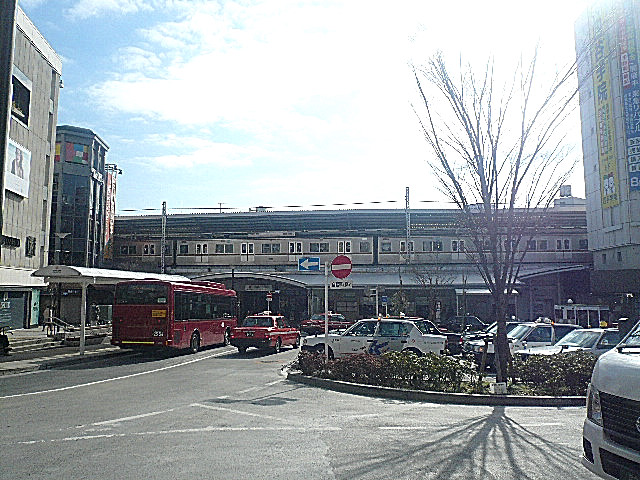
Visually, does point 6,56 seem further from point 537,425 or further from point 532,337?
point 532,337

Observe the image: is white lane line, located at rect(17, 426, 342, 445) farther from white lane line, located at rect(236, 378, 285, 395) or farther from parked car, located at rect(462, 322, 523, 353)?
parked car, located at rect(462, 322, 523, 353)

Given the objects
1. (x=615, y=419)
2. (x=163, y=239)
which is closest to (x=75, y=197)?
(x=163, y=239)

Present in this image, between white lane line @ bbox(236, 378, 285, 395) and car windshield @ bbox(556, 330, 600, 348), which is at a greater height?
car windshield @ bbox(556, 330, 600, 348)

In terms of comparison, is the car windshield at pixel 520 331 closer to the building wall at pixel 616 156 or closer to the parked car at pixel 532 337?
the parked car at pixel 532 337

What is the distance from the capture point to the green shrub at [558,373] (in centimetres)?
1268

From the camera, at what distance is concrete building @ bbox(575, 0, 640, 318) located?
37438 mm

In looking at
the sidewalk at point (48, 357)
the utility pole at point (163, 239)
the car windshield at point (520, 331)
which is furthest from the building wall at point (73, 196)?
the car windshield at point (520, 331)

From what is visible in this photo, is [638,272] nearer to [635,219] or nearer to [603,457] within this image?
[635,219]

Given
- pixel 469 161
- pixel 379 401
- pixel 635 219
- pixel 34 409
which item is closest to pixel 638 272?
pixel 635 219

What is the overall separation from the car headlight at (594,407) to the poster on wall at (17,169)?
30399mm

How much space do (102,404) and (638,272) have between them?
108 feet

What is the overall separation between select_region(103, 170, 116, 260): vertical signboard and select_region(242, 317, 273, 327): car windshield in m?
30.8

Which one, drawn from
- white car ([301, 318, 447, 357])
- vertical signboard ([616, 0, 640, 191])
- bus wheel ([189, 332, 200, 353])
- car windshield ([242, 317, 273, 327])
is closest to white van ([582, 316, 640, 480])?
white car ([301, 318, 447, 357])

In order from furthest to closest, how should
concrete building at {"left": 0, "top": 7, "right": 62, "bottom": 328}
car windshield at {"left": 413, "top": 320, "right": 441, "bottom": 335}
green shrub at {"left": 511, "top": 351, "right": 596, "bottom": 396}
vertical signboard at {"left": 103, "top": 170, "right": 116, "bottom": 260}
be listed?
vertical signboard at {"left": 103, "top": 170, "right": 116, "bottom": 260}
concrete building at {"left": 0, "top": 7, "right": 62, "bottom": 328}
car windshield at {"left": 413, "top": 320, "right": 441, "bottom": 335}
green shrub at {"left": 511, "top": 351, "right": 596, "bottom": 396}
